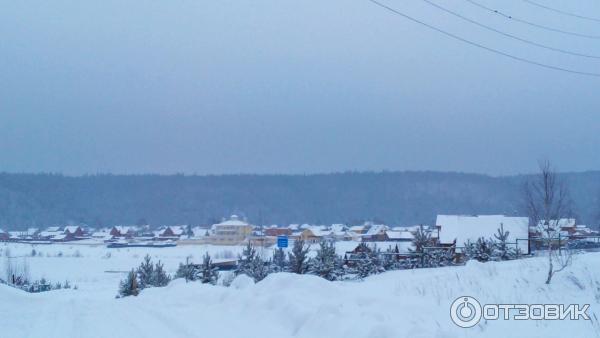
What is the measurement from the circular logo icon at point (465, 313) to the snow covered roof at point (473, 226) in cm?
3704

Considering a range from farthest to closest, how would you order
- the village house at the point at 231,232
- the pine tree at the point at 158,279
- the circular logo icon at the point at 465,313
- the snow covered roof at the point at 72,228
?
1. the village house at the point at 231,232
2. the snow covered roof at the point at 72,228
3. the pine tree at the point at 158,279
4. the circular logo icon at the point at 465,313

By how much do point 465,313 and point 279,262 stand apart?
17.7m

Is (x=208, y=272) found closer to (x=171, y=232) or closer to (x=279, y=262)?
(x=279, y=262)

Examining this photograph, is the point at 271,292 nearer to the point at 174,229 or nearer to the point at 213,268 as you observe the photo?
the point at 213,268

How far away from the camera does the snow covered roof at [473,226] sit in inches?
1827

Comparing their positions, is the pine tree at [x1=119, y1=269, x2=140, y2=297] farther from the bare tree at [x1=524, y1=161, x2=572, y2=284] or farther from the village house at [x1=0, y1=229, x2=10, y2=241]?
the village house at [x1=0, y1=229, x2=10, y2=241]

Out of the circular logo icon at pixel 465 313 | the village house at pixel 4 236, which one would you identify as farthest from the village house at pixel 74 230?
the circular logo icon at pixel 465 313

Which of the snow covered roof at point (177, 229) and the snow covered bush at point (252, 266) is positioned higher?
the snow covered bush at point (252, 266)

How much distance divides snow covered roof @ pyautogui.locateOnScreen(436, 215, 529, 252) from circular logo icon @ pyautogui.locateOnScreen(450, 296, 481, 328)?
37.0 meters

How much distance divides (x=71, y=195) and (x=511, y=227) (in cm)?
5851

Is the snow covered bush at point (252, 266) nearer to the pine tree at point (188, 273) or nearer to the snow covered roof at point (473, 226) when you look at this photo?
the pine tree at point (188, 273)

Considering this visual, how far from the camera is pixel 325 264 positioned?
25.6 metres

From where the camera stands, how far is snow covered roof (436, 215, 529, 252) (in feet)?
152

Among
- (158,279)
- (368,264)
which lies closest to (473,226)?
(368,264)
